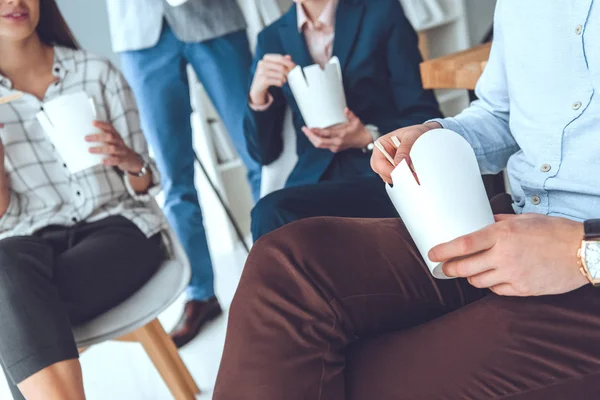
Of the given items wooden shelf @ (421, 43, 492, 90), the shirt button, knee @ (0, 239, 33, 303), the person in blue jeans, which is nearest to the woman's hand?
knee @ (0, 239, 33, 303)

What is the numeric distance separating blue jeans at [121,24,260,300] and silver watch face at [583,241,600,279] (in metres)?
1.03

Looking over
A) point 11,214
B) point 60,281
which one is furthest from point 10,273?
point 11,214

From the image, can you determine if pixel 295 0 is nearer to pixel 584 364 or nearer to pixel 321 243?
pixel 321 243

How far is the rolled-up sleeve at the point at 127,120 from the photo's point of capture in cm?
117

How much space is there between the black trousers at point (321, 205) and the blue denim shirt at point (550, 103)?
299mm

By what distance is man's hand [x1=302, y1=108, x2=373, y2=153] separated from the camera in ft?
3.58

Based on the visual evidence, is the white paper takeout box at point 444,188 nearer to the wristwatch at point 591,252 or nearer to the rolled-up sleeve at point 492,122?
the wristwatch at point 591,252

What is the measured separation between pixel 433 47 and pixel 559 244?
123cm

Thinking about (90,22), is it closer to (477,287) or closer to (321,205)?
(321,205)

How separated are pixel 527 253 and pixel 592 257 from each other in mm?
54

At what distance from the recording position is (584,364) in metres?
0.52

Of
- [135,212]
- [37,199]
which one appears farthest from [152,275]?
[37,199]

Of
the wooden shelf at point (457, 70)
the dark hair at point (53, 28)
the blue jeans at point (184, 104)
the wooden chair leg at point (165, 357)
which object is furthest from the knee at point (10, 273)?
the wooden shelf at point (457, 70)

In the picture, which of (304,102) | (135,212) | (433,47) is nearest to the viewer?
(304,102)
